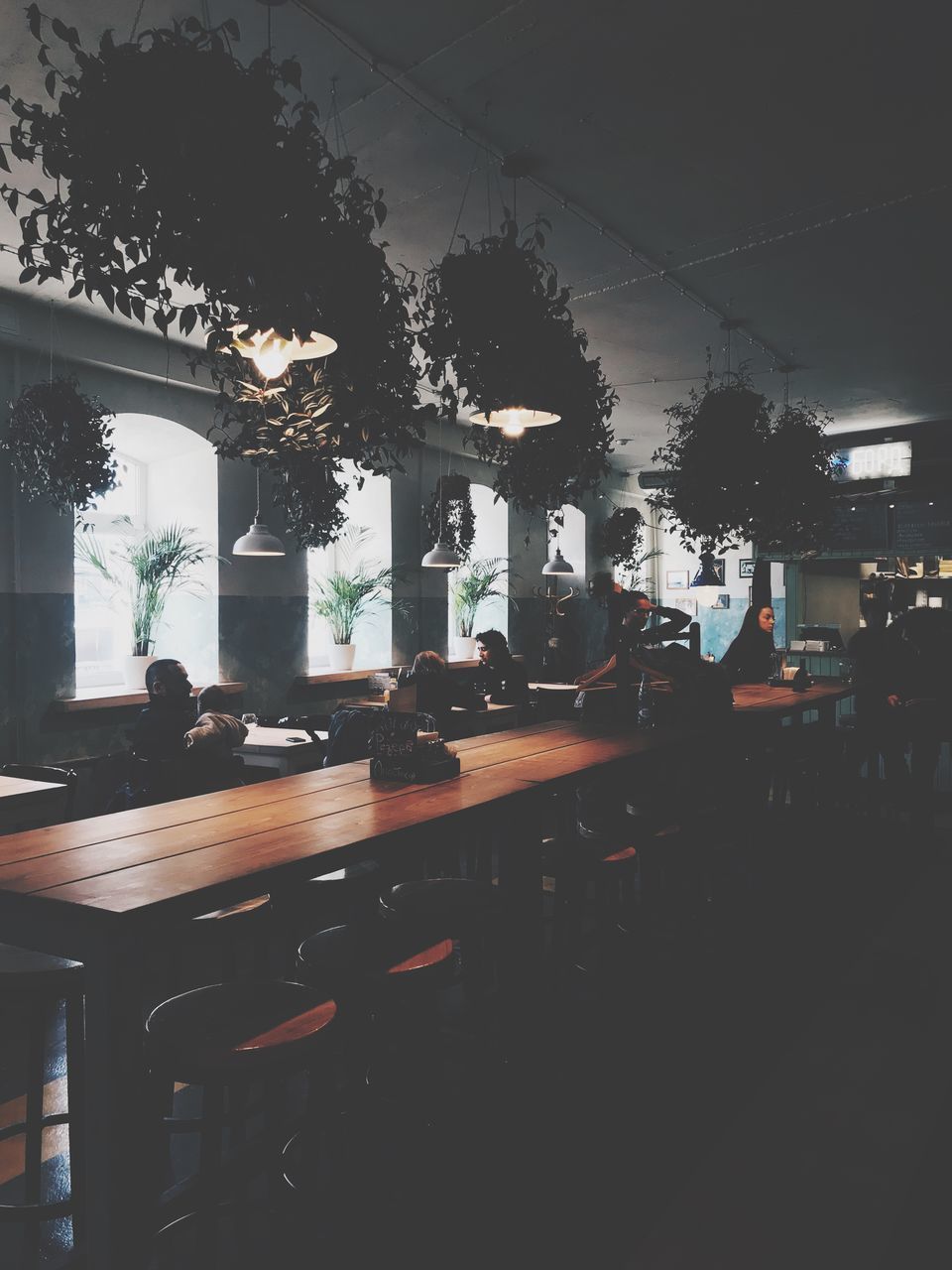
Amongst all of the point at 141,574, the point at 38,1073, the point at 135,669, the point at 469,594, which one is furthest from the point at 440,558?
the point at 38,1073

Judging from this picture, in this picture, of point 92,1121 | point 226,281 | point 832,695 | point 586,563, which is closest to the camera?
point 92,1121

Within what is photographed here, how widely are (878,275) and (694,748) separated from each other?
11.3ft

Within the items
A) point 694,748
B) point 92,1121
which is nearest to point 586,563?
point 694,748

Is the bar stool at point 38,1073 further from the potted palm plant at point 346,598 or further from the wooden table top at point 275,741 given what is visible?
the potted palm plant at point 346,598

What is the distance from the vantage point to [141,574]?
6.71m

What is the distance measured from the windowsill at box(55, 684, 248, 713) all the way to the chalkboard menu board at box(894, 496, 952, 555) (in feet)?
22.5

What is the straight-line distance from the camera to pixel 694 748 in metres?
4.12

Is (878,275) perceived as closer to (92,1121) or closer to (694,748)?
(694,748)

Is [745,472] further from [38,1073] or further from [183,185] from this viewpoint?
[38,1073]

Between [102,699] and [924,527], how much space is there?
25.5ft

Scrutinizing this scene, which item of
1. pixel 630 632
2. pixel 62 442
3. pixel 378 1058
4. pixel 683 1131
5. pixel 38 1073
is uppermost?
pixel 62 442

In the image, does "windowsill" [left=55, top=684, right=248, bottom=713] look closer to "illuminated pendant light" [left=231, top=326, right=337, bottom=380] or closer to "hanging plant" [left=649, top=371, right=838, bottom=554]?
"hanging plant" [left=649, top=371, right=838, bottom=554]

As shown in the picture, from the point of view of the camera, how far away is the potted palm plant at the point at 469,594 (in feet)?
33.9

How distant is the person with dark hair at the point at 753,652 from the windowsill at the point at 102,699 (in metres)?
3.68
